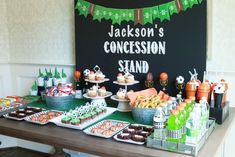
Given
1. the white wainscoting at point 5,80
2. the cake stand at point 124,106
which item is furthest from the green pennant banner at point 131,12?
the white wainscoting at point 5,80

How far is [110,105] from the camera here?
201cm

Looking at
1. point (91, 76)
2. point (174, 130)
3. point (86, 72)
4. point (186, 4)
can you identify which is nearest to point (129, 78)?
point (91, 76)

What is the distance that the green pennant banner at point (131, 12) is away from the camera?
6.11 ft

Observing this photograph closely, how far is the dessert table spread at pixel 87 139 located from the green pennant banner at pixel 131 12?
2.38ft

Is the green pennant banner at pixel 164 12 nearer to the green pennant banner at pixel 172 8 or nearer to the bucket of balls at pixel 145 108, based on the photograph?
the green pennant banner at pixel 172 8

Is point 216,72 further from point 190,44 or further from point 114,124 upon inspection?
point 114,124

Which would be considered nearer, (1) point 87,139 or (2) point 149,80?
(1) point 87,139

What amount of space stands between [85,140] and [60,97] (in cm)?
59

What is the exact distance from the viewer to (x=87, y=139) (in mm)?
1395

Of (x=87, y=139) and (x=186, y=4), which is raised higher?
(x=186, y=4)

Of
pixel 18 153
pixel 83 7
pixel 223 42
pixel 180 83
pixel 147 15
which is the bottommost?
pixel 18 153

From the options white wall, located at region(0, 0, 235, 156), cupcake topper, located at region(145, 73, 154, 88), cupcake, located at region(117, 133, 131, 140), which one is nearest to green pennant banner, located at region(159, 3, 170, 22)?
cupcake topper, located at region(145, 73, 154, 88)

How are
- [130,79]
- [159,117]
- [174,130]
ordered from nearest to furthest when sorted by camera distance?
[174,130]
[159,117]
[130,79]

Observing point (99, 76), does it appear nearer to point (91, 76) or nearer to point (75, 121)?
point (91, 76)
